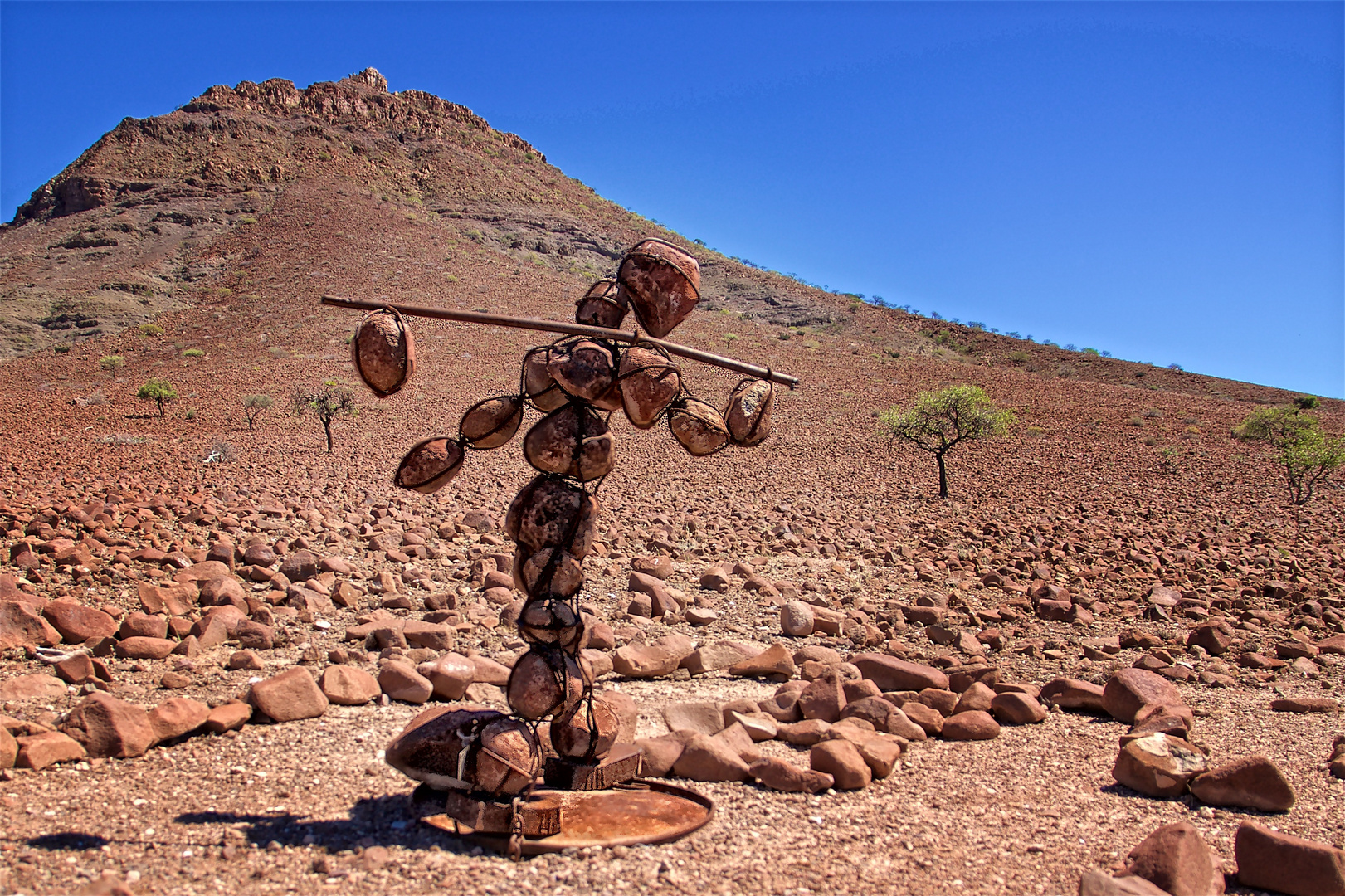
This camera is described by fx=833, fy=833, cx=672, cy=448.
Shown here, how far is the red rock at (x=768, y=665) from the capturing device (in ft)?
19.9

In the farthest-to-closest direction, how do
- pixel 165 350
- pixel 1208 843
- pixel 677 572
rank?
pixel 165 350
pixel 677 572
pixel 1208 843

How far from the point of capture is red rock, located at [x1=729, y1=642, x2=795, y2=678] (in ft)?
19.9

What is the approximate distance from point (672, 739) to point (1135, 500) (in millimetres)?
14409

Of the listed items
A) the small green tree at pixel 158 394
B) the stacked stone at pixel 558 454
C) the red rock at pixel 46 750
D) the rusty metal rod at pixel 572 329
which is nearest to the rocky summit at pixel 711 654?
the red rock at pixel 46 750

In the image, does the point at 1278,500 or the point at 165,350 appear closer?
the point at 1278,500

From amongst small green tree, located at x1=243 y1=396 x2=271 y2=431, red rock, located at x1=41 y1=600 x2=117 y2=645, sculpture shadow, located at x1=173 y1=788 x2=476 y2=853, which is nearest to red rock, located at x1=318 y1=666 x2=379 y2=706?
sculpture shadow, located at x1=173 y1=788 x2=476 y2=853

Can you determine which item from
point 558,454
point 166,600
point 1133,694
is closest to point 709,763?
point 558,454

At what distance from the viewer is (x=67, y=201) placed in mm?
52156

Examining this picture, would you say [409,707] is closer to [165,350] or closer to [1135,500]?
[1135,500]

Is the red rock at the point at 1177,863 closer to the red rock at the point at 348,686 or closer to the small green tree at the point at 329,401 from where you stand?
the red rock at the point at 348,686

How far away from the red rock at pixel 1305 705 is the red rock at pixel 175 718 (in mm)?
6511

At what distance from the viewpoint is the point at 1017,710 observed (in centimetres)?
520

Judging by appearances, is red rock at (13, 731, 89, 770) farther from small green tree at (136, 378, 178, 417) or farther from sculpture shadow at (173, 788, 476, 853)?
small green tree at (136, 378, 178, 417)

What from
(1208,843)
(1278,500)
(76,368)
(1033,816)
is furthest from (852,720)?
(76,368)
